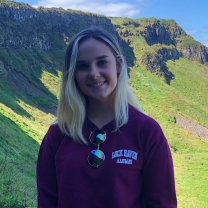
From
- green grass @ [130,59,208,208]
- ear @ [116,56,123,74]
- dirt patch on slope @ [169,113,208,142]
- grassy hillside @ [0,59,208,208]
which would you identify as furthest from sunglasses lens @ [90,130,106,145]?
dirt patch on slope @ [169,113,208,142]

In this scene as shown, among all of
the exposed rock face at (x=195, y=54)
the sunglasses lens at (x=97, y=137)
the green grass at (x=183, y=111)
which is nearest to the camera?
the sunglasses lens at (x=97, y=137)

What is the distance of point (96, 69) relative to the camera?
202 cm

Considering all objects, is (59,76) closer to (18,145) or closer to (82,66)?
(18,145)

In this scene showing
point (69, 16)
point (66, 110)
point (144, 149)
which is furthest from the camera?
point (69, 16)

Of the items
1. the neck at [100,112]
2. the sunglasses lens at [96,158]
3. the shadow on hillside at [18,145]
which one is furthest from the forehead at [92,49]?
the shadow on hillside at [18,145]

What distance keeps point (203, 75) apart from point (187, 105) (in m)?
30.9

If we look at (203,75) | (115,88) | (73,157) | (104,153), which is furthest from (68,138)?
(203,75)

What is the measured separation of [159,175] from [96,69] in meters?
0.85

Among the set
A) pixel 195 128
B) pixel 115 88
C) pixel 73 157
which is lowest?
pixel 195 128

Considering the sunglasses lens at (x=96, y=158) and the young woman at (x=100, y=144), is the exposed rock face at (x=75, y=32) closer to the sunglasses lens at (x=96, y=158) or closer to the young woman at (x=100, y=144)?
the young woman at (x=100, y=144)

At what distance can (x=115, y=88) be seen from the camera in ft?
6.99

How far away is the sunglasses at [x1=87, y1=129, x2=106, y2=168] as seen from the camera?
183 centimetres

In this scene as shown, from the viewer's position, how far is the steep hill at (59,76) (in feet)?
47.3

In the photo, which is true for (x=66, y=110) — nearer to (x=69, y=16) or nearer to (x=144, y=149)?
(x=144, y=149)
